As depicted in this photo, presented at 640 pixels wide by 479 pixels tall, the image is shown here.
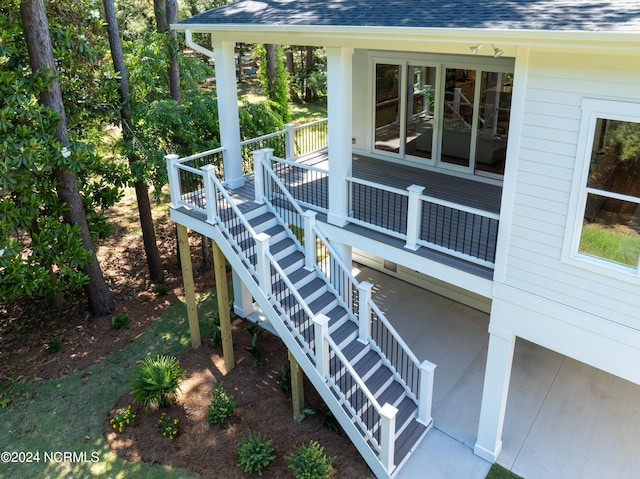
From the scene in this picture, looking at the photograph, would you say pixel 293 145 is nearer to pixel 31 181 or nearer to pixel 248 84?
pixel 31 181

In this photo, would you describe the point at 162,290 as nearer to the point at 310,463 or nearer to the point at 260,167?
the point at 260,167

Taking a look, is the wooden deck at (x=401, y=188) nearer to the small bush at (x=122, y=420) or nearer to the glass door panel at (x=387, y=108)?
the glass door panel at (x=387, y=108)

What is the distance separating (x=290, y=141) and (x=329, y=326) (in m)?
5.37

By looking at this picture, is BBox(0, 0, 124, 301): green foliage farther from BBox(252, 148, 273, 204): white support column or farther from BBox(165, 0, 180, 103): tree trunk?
BBox(252, 148, 273, 204): white support column

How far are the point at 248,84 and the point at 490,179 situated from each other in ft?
95.2

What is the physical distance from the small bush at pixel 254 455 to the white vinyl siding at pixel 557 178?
15.6ft

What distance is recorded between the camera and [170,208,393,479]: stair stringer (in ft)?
27.5

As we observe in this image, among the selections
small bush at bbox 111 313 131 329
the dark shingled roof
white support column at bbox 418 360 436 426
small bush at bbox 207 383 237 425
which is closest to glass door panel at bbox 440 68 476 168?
the dark shingled roof

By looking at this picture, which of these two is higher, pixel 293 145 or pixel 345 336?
pixel 293 145

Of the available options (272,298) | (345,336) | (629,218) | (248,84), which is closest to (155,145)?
(272,298)


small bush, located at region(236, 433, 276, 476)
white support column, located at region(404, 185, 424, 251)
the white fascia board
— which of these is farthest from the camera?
small bush, located at region(236, 433, 276, 476)

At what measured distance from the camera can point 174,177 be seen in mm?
10688

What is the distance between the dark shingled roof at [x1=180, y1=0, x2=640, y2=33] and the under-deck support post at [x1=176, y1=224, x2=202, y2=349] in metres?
4.27

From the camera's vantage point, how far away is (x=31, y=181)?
10562 millimetres
